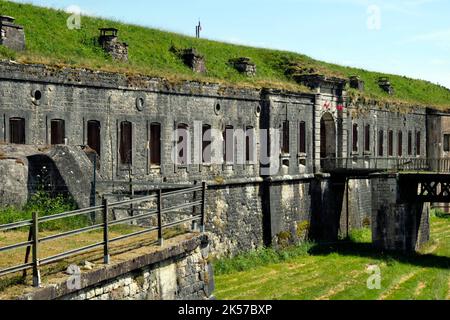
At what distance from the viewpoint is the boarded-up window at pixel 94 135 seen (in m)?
20.1

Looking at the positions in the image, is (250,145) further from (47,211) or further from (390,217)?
(47,211)

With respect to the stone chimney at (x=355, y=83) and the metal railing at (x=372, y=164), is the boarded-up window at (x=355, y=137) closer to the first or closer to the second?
the metal railing at (x=372, y=164)

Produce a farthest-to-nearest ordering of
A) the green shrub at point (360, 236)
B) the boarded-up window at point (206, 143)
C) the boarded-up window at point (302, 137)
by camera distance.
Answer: the green shrub at point (360, 236)
the boarded-up window at point (302, 137)
the boarded-up window at point (206, 143)

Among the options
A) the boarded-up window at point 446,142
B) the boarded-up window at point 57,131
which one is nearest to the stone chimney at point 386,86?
the boarded-up window at point 446,142

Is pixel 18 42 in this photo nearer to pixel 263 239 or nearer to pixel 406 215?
pixel 263 239

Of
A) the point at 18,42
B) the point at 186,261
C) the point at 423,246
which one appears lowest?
the point at 423,246

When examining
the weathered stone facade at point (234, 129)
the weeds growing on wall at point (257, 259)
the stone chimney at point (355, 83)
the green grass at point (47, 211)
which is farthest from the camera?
the stone chimney at point (355, 83)

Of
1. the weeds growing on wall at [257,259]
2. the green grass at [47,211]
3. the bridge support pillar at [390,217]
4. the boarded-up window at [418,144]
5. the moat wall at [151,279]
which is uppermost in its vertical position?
the boarded-up window at [418,144]

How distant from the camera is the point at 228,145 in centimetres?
2556

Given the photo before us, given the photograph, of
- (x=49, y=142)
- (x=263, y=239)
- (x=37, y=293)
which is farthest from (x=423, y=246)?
(x=37, y=293)

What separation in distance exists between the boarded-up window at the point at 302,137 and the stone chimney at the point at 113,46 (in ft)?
30.7

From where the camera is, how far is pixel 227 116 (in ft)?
83.1

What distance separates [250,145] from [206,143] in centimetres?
269

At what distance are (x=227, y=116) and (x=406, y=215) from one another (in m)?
9.22
